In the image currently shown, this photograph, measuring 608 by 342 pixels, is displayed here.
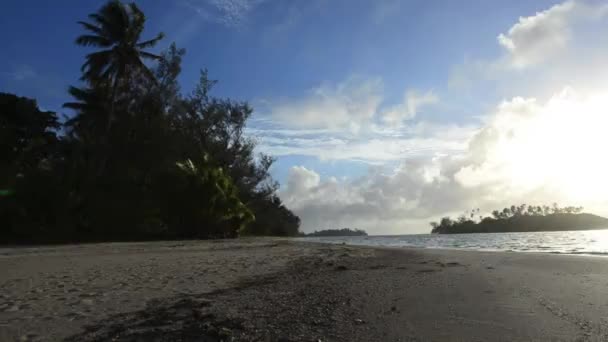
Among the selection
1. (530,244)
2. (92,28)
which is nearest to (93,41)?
(92,28)

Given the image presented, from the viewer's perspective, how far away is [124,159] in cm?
3134

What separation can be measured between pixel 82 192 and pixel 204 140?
539 inches

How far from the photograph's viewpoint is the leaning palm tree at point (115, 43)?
29828mm

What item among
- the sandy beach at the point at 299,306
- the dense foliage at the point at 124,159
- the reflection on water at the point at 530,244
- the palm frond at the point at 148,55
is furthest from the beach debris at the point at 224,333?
the palm frond at the point at 148,55

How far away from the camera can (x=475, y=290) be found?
20.5 feet

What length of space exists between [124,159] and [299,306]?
2921 centimetres

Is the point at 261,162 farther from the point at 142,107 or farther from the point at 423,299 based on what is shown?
the point at 423,299

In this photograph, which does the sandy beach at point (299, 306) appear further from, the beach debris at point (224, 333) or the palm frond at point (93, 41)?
the palm frond at point (93, 41)

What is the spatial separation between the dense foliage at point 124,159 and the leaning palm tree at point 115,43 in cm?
7

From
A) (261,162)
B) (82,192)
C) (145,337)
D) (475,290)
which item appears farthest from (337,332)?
(261,162)

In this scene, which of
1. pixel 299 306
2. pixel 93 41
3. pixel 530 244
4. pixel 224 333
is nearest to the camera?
pixel 224 333

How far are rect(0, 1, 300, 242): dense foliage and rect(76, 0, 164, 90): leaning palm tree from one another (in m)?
0.07

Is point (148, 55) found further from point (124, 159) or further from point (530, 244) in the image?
point (530, 244)

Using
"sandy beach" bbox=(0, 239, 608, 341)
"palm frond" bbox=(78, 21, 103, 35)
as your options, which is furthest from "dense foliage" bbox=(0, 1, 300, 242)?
"sandy beach" bbox=(0, 239, 608, 341)
